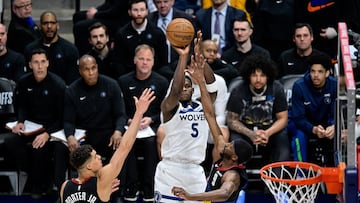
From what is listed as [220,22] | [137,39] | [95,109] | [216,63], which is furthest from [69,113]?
[220,22]

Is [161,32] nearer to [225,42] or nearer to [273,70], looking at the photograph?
[225,42]

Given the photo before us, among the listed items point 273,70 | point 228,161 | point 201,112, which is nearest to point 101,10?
point 273,70

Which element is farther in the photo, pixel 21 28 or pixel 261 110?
pixel 21 28

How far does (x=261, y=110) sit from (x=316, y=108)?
0.68 metres

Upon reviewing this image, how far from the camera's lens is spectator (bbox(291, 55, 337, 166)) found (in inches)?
444

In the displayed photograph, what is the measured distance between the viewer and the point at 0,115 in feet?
39.4

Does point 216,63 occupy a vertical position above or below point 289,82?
above

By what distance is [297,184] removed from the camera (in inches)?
343

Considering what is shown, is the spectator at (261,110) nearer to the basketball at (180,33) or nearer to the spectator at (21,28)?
the basketball at (180,33)

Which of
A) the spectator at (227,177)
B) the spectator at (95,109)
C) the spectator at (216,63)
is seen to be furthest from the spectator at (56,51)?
the spectator at (227,177)

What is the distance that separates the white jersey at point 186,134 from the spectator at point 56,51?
292 cm

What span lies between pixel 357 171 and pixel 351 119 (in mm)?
472

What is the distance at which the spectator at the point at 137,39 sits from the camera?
12.3 m

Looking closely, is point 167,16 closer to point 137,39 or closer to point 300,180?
point 137,39
